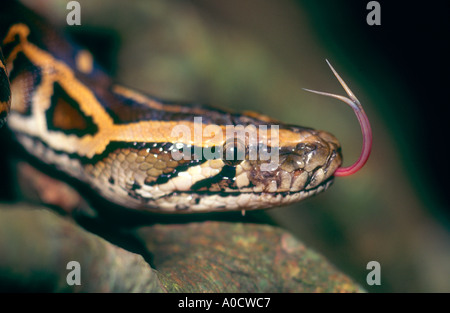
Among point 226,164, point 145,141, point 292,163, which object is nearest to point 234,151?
point 226,164

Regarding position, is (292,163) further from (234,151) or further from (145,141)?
(145,141)

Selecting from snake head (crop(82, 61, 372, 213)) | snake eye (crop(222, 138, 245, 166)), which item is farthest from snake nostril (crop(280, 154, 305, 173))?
snake eye (crop(222, 138, 245, 166))

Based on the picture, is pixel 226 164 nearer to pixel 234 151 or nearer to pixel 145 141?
pixel 234 151

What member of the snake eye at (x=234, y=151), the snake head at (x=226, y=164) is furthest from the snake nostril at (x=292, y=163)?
the snake eye at (x=234, y=151)

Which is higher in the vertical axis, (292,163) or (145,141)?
(145,141)

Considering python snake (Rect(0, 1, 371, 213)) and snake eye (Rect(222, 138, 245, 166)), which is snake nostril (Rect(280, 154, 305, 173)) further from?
snake eye (Rect(222, 138, 245, 166))

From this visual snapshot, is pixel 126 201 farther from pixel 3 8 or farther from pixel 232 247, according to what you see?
pixel 3 8
